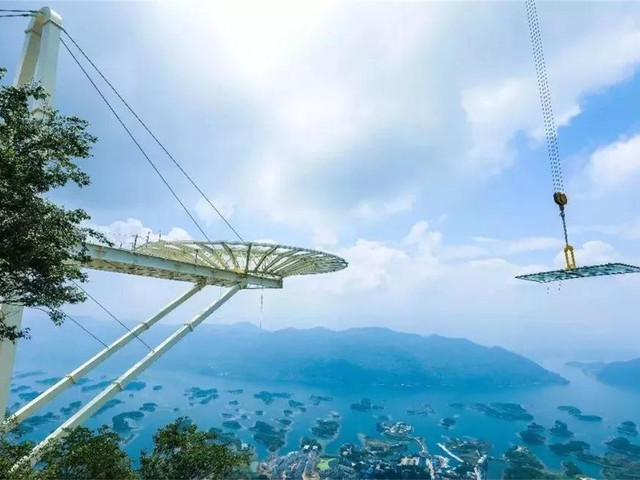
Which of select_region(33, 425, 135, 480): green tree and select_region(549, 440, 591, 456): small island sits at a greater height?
select_region(33, 425, 135, 480): green tree

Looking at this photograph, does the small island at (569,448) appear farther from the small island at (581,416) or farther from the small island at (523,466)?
the small island at (581,416)

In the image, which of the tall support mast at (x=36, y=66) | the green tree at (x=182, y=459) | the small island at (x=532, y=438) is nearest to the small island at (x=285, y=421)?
the small island at (x=532, y=438)

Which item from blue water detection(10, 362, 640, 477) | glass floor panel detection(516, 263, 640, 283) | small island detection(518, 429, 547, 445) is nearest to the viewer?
glass floor panel detection(516, 263, 640, 283)

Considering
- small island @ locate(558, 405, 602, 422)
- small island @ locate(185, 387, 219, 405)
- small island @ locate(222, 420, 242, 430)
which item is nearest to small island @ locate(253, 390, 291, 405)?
small island @ locate(185, 387, 219, 405)

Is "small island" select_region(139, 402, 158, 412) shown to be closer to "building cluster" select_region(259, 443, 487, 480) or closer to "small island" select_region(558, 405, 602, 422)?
"building cluster" select_region(259, 443, 487, 480)

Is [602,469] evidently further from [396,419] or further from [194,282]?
[194,282]

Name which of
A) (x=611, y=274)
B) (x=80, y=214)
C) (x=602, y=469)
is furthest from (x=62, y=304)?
(x=602, y=469)
